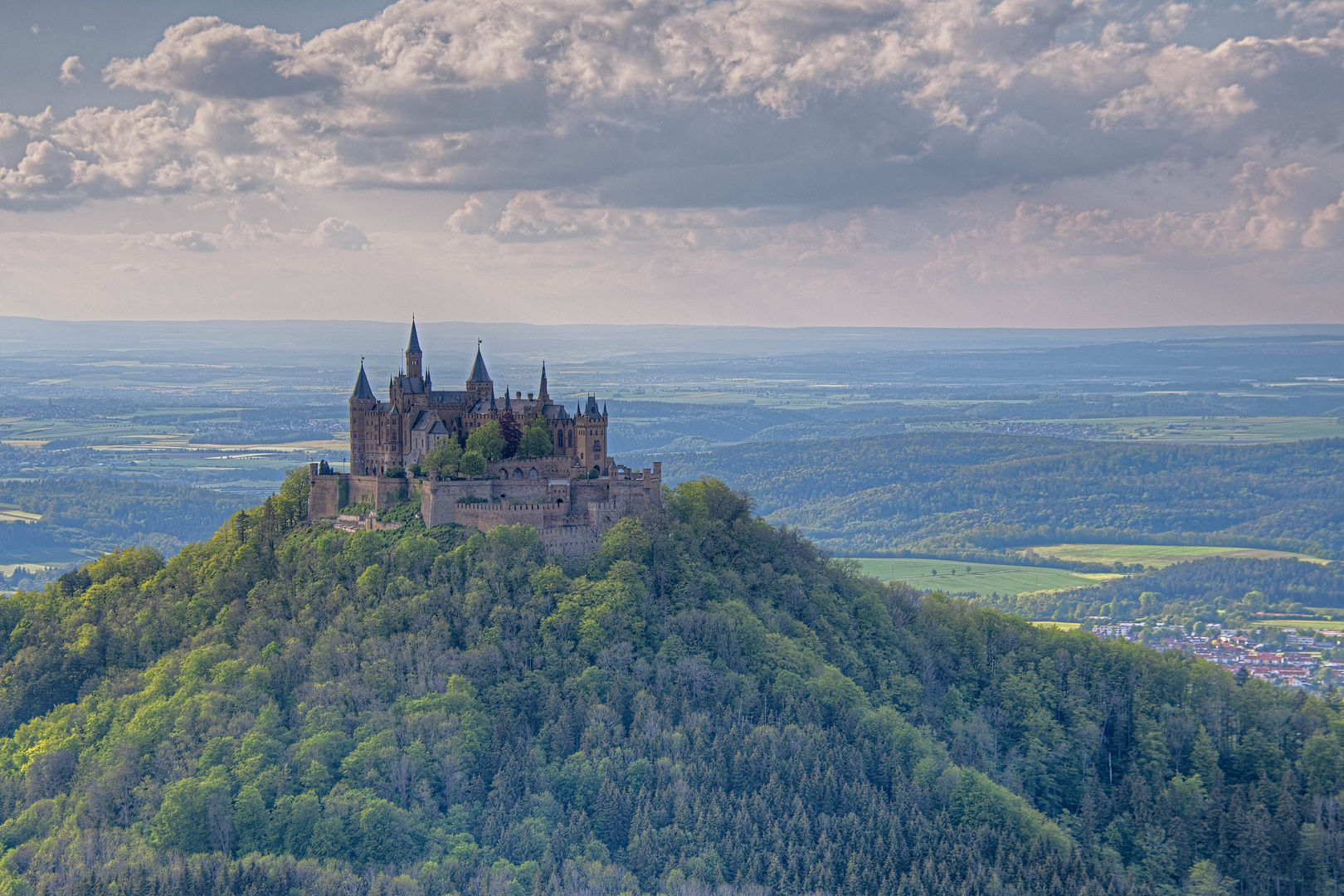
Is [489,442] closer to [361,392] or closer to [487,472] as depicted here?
[487,472]

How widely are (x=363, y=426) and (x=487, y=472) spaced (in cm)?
1166

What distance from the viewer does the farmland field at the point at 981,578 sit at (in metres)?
183

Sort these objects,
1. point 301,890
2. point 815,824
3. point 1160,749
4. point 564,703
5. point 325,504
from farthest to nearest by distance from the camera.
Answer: point 325,504, point 1160,749, point 564,703, point 815,824, point 301,890

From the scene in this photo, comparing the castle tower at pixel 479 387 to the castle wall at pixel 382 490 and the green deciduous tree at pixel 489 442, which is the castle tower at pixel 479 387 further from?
the castle wall at pixel 382 490

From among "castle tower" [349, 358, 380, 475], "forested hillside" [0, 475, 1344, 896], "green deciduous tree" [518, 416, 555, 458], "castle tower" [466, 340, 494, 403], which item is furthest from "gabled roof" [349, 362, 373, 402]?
"green deciduous tree" [518, 416, 555, 458]

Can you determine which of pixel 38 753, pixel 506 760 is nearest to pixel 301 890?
pixel 506 760

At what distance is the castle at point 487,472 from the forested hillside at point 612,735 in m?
1.71

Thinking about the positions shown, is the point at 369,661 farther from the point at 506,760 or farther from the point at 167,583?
the point at 167,583

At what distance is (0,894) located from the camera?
77.8 meters

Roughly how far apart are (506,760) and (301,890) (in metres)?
14.0

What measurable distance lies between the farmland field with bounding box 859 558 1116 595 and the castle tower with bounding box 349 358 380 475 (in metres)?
88.3

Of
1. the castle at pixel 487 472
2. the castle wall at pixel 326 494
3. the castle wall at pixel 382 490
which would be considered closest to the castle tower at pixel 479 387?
the castle at pixel 487 472

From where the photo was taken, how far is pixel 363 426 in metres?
108

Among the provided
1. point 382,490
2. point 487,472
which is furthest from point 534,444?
point 382,490
